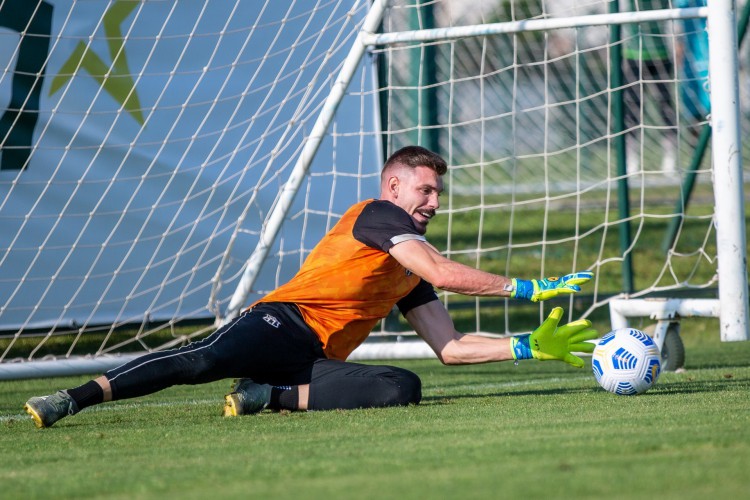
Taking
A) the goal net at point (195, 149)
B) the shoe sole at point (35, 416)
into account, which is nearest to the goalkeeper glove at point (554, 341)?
the goal net at point (195, 149)

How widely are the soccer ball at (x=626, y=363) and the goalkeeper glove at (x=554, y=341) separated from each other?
0.11 m

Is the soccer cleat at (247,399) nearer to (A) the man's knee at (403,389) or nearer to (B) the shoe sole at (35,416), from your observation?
(A) the man's knee at (403,389)

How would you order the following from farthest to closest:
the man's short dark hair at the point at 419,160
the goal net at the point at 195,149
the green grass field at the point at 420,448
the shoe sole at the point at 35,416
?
the goal net at the point at 195,149
the man's short dark hair at the point at 419,160
the shoe sole at the point at 35,416
the green grass field at the point at 420,448

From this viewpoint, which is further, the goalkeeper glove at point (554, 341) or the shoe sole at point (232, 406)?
the shoe sole at point (232, 406)

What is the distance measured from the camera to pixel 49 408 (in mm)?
4668

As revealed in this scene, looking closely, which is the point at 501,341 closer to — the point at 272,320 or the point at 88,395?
the point at 272,320

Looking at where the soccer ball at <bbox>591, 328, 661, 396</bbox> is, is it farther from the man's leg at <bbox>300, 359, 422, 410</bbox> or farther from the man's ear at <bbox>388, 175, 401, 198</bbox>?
the man's ear at <bbox>388, 175, 401, 198</bbox>

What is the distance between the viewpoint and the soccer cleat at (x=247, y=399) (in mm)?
5000

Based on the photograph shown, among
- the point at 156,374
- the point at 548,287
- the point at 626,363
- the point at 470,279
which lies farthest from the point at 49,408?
the point at 626,363

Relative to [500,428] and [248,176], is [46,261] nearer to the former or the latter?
[248,176]

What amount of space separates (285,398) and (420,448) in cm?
162

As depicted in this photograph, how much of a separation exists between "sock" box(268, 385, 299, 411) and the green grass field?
0.12 m

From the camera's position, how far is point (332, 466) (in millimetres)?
3268

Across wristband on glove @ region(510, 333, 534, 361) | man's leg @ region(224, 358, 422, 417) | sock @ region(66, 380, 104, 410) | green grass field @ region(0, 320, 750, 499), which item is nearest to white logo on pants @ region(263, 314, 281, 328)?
man's leg @ region(224, 358, 422, 417)
